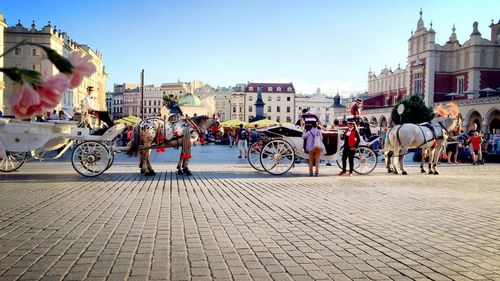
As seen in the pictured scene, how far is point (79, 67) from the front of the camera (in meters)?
1.38

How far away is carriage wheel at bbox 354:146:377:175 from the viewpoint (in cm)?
1373

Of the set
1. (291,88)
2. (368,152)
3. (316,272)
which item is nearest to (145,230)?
(316,272)

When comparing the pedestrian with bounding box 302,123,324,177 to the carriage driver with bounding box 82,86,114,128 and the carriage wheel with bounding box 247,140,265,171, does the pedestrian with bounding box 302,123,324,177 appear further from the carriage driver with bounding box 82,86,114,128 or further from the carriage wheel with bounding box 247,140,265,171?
the carriage driver with bounding box 82,86,114,128

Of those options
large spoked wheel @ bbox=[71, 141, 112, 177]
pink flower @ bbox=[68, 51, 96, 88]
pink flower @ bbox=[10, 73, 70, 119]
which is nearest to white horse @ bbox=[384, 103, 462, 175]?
large spoked wheel @ bbox=[71, 141, 112, 177]

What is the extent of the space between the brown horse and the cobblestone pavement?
9.21ft

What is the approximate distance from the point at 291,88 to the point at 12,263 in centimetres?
12148

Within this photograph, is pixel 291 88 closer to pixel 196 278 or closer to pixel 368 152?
pixel 368 152

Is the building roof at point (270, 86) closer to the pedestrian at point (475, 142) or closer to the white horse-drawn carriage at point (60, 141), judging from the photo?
the pedestrian at point (475, 142)

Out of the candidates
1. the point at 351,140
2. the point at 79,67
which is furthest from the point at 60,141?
the point at 79,67

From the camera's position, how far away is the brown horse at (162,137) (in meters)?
12.3

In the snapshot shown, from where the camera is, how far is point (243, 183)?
420 inches

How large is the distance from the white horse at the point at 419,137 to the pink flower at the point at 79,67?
1346 centimetres

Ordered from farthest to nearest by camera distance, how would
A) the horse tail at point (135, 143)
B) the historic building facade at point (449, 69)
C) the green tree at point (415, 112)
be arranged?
the historic building facade at point (449, 69), the green tree at point (415, 112), the horse tail at point (135, 143)

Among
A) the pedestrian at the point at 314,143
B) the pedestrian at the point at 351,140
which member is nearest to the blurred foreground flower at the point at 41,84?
the pedestrian at the point at 314,143
